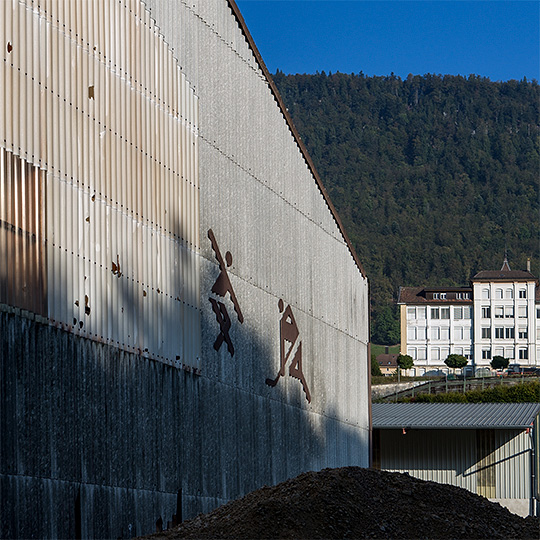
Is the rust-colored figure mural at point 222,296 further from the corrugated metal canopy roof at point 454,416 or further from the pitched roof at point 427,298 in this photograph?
the pitched roof at point 427,298

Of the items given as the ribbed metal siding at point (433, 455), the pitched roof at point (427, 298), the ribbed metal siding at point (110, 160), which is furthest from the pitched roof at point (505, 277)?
the ribbed metal siding at point (110, 160)

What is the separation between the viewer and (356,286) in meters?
33.2

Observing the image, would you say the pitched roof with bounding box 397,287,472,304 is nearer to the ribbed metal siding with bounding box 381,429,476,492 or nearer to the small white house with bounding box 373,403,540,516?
the small white house with bounding box 373,403,540,516

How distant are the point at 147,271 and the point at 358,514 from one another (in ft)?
21.6

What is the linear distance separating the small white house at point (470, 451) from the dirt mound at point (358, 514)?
27.1 m

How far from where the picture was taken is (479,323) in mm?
151250

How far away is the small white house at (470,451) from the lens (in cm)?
4409

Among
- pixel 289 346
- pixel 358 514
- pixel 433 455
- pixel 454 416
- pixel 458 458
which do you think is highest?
pixel 289 346

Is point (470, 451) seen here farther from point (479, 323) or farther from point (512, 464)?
point (479, 323)

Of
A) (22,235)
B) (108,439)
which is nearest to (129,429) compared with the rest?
(108,439)

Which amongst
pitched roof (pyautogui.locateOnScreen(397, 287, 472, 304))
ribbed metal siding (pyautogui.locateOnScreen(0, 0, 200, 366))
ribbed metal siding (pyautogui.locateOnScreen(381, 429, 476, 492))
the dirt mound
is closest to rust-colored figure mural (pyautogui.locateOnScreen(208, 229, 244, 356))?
ribbed metal siding (pyautogui.locateOnScreen(0, 0, 200, 366))

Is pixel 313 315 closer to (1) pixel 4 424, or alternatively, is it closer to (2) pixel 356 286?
(2) pixel 356 286

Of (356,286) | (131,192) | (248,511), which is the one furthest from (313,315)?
(248,511)

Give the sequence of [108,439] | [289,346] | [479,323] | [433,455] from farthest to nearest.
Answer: [479,323] → [433,455] → [289,346] → [108,439]
